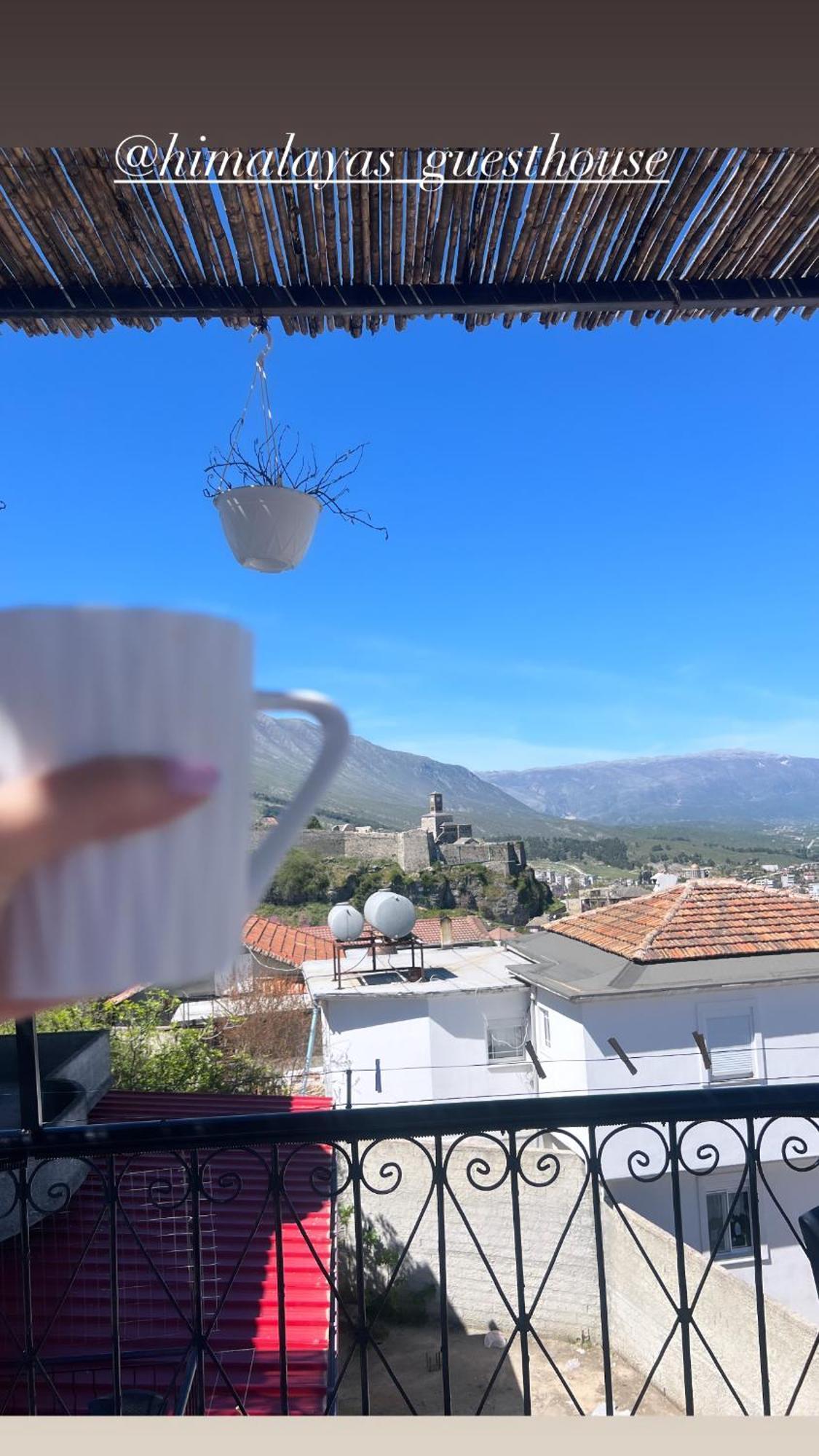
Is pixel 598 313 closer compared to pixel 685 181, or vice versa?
pixel 685 181

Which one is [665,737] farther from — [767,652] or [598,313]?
[598,313]

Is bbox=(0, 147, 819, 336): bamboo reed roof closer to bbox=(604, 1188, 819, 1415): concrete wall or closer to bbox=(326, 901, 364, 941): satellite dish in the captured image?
bbox=(604, 1188, 819, 1415): concrete wall

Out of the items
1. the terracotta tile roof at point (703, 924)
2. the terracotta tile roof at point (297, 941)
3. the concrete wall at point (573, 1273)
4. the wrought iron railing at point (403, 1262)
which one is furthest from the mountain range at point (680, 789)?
the wrought iron railing at point (403, 1262)

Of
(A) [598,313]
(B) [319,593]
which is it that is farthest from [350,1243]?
(A) [598,313]

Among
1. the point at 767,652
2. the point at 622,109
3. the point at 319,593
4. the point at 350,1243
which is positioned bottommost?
the point at 350,1243

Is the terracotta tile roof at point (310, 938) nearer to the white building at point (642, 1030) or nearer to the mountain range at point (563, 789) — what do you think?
the white building at point (642, 1030)

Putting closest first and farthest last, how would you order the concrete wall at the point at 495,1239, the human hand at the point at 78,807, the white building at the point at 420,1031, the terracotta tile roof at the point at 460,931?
the human hand at the point at 78,807
the concrete wall at the point at 495,1239
the white building at the point at 420,1031
the terracotta tile roof at the point at 460,931
